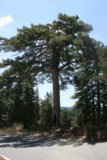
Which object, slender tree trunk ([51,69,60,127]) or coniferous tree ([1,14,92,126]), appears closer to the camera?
coniferous tree ([1,14,92,126])

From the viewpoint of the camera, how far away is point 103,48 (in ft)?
110

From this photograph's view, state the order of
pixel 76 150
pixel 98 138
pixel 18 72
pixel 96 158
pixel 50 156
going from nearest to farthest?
pixel 96 158 < pixel 50 156 < pixel 76 150 < pixel 98 138 < pixel 18 72

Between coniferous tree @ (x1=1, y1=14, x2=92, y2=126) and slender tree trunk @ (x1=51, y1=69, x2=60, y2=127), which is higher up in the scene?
coniferous tree @ (x1=1, y1=14, x2=92, y2=126)

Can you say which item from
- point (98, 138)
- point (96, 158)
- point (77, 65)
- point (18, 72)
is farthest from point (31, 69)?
point (96, 158)

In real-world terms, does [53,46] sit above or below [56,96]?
above

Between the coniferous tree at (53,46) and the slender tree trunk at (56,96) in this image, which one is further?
the slender tree trunk at (56,96)

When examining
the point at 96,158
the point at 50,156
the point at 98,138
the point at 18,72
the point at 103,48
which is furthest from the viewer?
the point at 18,72

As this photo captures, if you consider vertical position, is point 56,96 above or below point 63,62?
below

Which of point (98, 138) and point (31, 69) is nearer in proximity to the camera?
point (98, 138)

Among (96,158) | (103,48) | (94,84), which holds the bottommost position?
(96,158)

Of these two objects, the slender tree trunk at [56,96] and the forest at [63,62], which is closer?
the forest at [63,62]

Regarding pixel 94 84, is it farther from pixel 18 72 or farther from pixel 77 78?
pixel 18 72

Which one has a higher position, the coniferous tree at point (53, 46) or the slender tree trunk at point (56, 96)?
the coniferous tree at point (53, 46)

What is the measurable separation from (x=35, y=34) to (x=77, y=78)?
604cm
